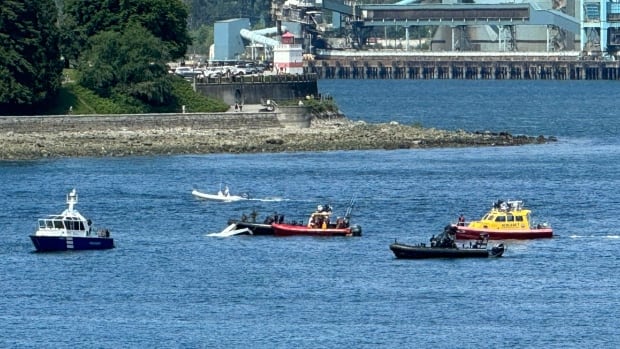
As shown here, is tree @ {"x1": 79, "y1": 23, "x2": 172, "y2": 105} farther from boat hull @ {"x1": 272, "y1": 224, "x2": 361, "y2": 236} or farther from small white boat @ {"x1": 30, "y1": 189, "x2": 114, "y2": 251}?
small white boat @ {"x1": 30, "y1": 189, "x2": 114, "y2": 251}

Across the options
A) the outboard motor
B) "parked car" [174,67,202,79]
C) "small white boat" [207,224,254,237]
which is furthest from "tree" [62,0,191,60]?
the outboard motor

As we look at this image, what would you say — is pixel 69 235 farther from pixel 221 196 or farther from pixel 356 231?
pixel 221 196

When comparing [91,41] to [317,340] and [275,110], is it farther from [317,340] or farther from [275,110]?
[317,340]

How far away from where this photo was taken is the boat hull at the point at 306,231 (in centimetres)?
8019

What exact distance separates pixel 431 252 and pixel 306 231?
8536 mm

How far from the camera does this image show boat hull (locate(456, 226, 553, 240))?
79375 millimetres

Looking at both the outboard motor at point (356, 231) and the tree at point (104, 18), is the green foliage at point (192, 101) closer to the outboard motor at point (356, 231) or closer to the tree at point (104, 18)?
the tree at point (104, 18)

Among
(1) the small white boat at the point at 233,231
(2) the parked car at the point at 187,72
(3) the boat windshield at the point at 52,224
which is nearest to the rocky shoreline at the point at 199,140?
(2) the parked car at the point at 187,72

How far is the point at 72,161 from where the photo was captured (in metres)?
109

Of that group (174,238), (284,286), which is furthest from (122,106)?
(284,286)

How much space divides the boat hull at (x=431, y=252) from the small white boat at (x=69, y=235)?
1115cm

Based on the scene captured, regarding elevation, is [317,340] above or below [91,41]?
below

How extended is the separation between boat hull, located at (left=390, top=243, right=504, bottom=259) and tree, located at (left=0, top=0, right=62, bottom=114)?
4778 centimetres

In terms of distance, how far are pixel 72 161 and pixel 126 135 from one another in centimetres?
787
